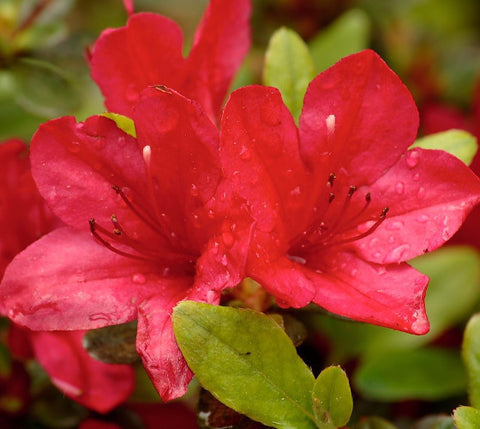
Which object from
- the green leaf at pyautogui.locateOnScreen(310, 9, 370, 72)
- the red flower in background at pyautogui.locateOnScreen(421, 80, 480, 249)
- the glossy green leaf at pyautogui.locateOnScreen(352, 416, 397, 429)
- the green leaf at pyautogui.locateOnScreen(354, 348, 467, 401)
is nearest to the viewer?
the glossy green leaf at pyautogui.locateOnScreen(352, 416, 397, 429)

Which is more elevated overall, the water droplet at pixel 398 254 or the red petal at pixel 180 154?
the red petal at pixel 180 154

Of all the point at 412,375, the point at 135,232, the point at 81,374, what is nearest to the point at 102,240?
the point at 135,232

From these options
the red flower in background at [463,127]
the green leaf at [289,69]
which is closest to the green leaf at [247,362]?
the green leaf at [289,69]

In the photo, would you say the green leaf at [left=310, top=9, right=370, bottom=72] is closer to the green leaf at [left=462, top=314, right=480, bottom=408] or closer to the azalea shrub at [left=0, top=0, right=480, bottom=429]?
the azalea shrub at [left=0, top=0, right=480, bottom=429]

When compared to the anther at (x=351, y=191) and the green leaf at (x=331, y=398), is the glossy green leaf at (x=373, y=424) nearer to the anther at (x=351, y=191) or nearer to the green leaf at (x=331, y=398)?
the green leaf at (x=331, y=398)

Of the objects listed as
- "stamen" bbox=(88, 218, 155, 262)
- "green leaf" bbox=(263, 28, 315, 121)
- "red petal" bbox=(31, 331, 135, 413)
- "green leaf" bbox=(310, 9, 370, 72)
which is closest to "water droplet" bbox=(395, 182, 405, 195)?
"green leaf" bbox=(263, 28, 315, 121)
